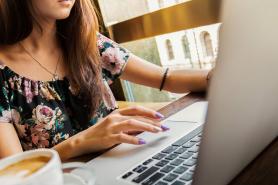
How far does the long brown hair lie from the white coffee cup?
1.73ft

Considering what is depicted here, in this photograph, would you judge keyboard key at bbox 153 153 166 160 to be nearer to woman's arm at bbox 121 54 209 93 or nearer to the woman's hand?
the woman's hand

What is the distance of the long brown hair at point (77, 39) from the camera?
0.90 metres

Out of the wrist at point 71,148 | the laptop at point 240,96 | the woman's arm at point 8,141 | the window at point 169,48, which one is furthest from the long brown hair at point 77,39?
the window at point 169,48

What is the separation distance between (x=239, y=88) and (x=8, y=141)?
68cm

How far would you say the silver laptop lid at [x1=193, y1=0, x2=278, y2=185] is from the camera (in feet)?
0.69

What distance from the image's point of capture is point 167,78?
1.04m

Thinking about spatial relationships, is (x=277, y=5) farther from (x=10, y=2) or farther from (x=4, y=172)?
(x=10, y=2)

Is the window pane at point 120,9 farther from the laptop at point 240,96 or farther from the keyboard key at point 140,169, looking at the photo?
the laptop at point 240,96

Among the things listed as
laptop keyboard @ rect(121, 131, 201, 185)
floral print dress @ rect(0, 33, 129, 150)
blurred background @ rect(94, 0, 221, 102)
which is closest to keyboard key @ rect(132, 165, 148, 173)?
laptop keyboard @ rect(121, 131, 201, 185)

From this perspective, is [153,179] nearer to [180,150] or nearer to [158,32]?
[180,150]

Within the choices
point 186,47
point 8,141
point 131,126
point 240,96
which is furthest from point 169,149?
point 186,47

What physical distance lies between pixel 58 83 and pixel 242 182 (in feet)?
2.50

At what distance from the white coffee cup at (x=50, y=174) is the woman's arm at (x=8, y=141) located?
1.14 ft

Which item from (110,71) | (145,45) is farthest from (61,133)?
(145,45)
